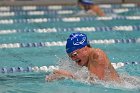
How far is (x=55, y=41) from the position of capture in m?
7.67

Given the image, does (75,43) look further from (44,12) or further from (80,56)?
(44,12)

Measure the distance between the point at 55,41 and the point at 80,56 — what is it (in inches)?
121

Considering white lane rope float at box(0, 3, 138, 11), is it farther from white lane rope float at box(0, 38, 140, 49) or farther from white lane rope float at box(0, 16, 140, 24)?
white lane rope float at box(0, 38, 140, 49)

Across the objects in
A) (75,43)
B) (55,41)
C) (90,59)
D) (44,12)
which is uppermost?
(75,43)

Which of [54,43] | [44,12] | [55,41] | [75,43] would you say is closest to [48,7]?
[44,12]

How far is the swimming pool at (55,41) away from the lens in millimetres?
4918

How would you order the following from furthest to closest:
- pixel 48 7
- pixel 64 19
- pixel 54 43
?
pixel 48 7 < pixel 64 19 < pixel 54 43

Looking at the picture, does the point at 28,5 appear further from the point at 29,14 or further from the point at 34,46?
the point at 34,46

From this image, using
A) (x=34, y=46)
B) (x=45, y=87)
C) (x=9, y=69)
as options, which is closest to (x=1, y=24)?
(x=34, y=46)

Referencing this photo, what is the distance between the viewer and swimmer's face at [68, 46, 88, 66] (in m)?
4.62

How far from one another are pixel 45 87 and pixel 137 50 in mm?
2520

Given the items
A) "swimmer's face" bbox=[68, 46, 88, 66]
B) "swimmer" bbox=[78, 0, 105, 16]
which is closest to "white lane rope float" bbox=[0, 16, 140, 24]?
"swimmer" bbox=[78, 0, 105, 16]

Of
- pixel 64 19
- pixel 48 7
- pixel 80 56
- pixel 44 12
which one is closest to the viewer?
pixel 80 56

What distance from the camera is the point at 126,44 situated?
24.6 ft
